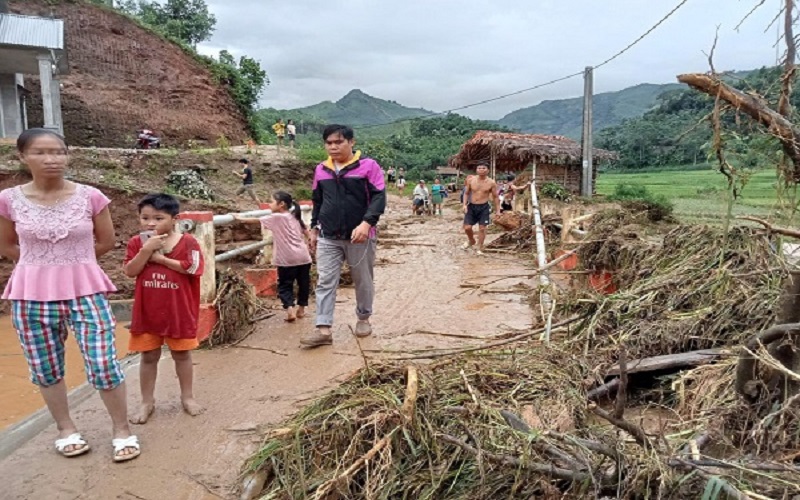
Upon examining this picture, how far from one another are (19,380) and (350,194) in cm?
367

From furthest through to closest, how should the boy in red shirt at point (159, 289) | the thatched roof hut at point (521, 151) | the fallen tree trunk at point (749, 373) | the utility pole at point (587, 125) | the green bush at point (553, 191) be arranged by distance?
the thatched roof hut at point (521, 151), the green bush at point (553, 191), the utility pole at point (587, 125), the boy in red shirt at point (159, 289), the fallen tree trunk at point (749, 373)

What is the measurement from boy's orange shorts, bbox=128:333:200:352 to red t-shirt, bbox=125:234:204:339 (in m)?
0.03

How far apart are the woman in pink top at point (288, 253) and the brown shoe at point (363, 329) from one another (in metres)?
0.88

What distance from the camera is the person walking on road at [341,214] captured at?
4.15 meters

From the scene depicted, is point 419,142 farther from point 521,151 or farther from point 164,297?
point 164,297

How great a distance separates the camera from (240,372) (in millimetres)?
3709

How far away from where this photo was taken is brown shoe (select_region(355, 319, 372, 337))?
4457mm

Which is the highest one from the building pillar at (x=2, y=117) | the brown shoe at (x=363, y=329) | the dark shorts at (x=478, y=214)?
the building pillar at (x=2, y=117)

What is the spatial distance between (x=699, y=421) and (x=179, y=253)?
8.62 feet

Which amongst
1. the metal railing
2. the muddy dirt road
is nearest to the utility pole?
the muddy dirt road

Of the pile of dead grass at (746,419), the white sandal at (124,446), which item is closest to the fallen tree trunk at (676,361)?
the pile of dead grass at (746,419)

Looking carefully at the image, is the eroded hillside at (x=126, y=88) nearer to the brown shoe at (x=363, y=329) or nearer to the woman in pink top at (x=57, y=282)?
the brown shoe at (x=363, y=329)

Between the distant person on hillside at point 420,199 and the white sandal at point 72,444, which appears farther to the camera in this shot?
the distant person on hillside at point 420,199

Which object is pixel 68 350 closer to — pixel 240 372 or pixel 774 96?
pixel 240 372
